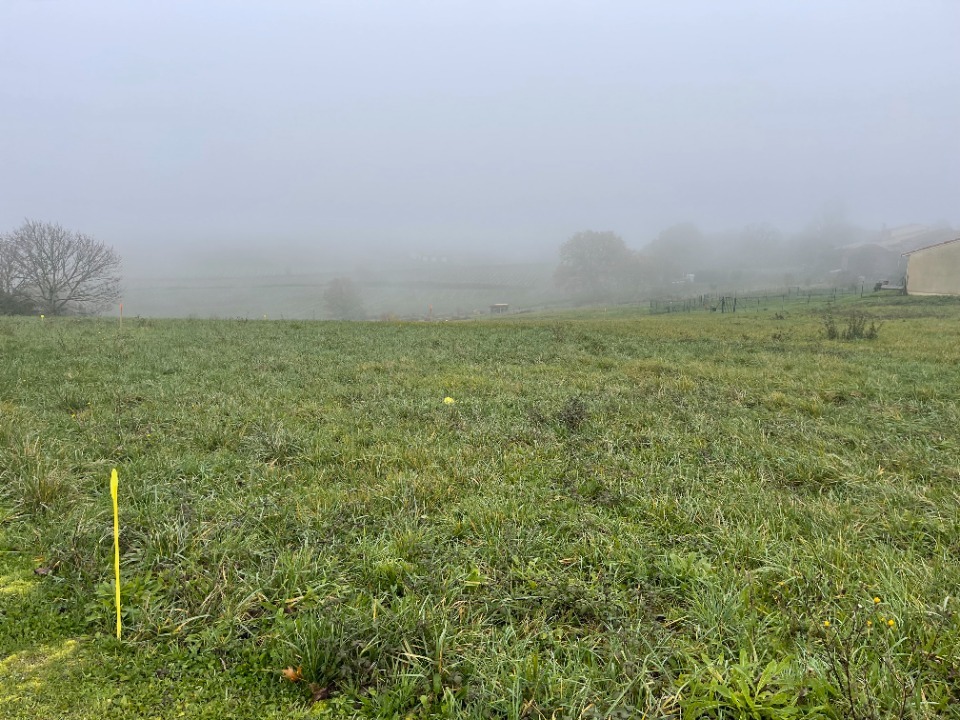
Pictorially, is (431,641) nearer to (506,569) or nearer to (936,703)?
(506,569)

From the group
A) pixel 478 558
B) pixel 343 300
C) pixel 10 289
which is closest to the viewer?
pixel 478 558

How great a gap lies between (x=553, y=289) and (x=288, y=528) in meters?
107

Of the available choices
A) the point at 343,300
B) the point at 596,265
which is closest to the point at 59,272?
the point at 343,300

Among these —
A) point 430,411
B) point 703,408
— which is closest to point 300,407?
point 430,411

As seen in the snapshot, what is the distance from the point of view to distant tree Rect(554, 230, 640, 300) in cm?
9569

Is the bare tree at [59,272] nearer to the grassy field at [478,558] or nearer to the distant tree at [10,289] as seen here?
the distant tree at [10,289]

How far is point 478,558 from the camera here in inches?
137

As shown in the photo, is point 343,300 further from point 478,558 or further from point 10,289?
point 478,558

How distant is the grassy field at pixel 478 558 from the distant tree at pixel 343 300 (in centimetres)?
8233

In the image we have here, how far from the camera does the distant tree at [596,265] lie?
95.7 meters

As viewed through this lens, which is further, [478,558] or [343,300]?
[343,300]

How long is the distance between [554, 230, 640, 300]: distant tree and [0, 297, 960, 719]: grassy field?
298 ft

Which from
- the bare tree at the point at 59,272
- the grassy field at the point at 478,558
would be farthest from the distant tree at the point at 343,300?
the grassy field at the point at 478,558

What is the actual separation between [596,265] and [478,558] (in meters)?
96.5
